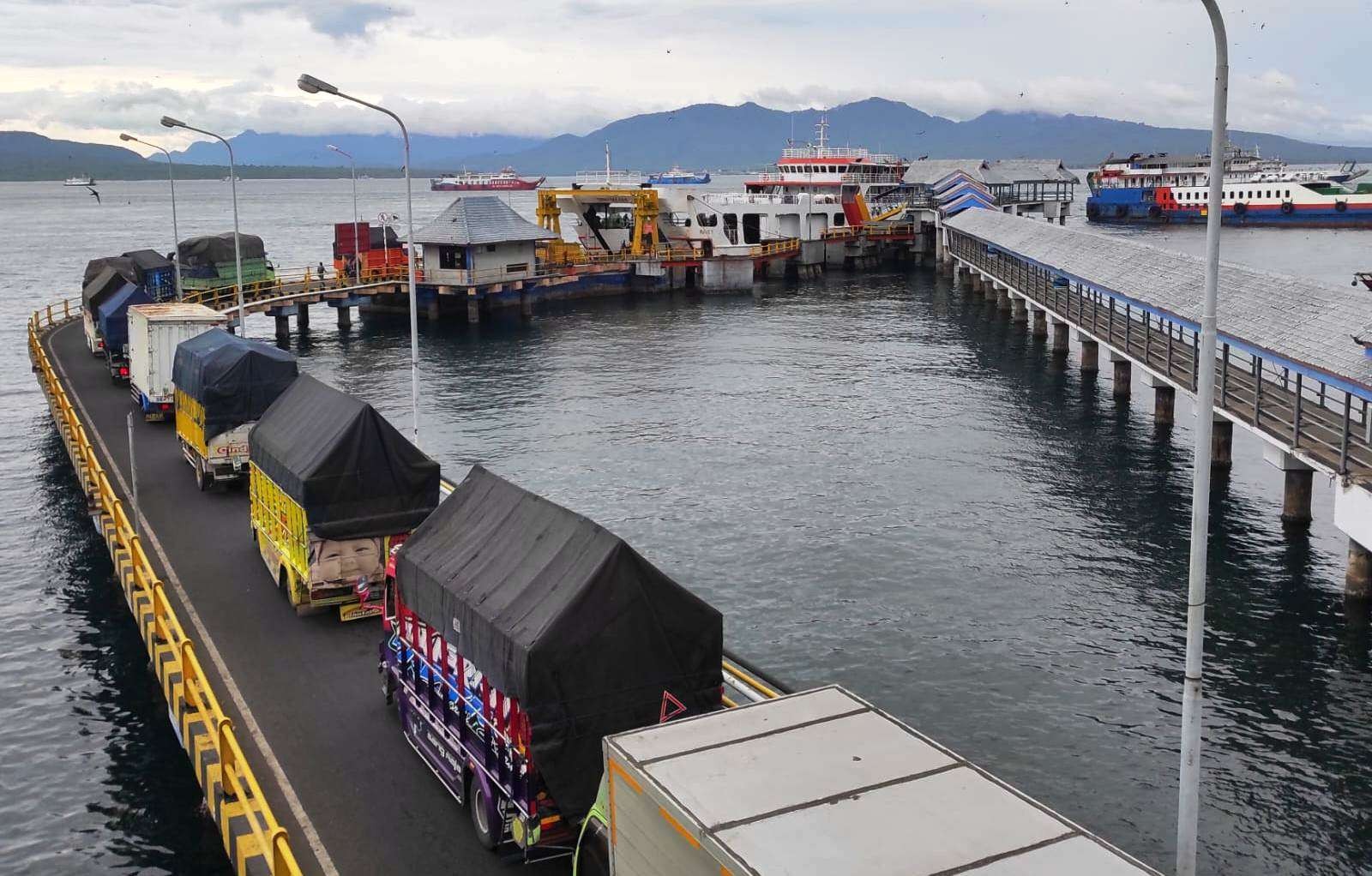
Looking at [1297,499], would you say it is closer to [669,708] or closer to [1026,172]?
[669,708]

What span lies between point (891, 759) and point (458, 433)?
33.3 m

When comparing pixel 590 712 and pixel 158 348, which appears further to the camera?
pixel 158 348

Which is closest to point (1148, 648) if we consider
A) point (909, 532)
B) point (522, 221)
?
point (909, 532)

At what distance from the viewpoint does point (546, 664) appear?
12.9 metres

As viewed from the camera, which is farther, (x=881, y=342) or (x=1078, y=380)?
(x=881, y=342)

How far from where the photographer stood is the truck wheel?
44.0 ft

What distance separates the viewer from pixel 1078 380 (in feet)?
164

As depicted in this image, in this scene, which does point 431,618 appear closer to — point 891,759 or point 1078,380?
point 891,759

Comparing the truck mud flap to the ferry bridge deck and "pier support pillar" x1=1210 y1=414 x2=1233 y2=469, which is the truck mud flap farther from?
"pier support pillar" x1=1210 y1=414 x2=1233 y2=469

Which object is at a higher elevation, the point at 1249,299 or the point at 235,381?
the point at 1249,299

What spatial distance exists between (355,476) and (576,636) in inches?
347

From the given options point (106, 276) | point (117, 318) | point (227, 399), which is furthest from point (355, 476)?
point (106, 276)

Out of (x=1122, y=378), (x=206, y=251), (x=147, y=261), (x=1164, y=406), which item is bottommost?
(x=1164, y=406)

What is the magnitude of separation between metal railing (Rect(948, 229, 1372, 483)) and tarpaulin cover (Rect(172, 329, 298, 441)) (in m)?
21.1
